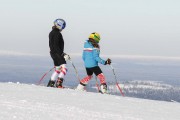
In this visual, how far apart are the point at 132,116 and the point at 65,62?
209 inches

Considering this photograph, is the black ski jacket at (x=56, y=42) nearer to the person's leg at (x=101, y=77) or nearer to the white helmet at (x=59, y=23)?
the white helmet at (x=59, y=23)

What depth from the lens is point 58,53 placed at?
1135 cm

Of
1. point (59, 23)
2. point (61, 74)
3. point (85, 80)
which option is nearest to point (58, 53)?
point (61, 74)

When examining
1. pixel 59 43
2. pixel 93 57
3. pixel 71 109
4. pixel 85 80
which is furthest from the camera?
pixel 85 80

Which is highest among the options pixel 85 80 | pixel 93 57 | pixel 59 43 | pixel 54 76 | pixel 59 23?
pixel 59 23

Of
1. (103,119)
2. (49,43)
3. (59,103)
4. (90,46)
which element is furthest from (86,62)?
(103,119)

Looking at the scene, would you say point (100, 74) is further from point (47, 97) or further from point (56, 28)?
point (47, 97)

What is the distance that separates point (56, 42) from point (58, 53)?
35cm

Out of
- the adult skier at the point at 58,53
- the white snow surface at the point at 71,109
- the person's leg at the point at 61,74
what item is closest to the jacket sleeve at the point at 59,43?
the adult skier at the point at 58,53

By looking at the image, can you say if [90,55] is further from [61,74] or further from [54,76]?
[54,76]

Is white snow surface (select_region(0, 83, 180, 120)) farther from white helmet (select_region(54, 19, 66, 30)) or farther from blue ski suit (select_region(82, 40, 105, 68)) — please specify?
white helmet (select_region(54, 19, 66, 30))

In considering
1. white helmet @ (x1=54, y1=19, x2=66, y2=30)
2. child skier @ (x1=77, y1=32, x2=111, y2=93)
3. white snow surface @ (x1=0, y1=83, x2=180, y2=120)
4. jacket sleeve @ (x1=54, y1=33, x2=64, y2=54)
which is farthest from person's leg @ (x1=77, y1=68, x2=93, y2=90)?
white snow surface @ (x1=0, y1=83, x2=180, y2=120)

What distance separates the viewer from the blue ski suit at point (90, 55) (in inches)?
460

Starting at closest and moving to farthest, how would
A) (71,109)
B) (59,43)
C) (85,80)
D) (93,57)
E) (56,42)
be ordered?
(71,109)
(56,42)
(59,43)
(93,57)
(85,80)
